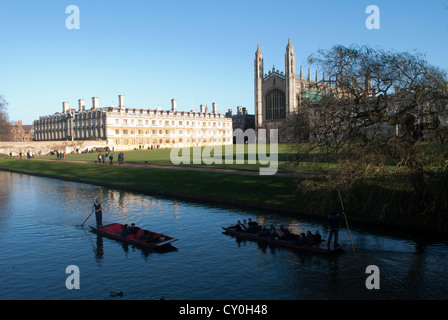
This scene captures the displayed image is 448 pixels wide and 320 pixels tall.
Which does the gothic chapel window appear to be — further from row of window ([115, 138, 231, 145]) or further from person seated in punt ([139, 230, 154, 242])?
person seated in punt ([139, 230, 154, 242])

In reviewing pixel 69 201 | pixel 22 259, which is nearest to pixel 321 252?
pixel 22 259

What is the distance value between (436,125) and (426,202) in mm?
3762

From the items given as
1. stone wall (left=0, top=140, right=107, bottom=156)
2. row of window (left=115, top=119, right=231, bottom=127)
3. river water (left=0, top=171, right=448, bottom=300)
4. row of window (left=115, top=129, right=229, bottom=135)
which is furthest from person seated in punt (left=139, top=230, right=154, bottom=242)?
→ row of window (left=115, top=119, right=231, bottom=127)

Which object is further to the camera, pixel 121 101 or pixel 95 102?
pixel 95 102

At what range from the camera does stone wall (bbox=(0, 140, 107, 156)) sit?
2972 inches

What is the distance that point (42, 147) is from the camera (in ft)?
256

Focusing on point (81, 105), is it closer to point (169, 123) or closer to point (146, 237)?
point (169, 123)

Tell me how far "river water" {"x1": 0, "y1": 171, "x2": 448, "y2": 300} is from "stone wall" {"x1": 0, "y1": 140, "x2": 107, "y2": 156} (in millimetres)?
60859

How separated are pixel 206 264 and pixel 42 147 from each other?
73.8 metres

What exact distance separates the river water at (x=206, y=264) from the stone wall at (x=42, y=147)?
200 ft

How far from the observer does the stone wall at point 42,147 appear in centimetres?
7550

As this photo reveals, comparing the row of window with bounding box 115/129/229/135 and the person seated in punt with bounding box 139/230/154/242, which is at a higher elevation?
the row of window with bounding box 115/129/229/135

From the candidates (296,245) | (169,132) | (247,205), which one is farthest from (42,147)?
(296,245)

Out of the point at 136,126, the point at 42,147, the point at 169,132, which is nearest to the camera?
the point at 42,147
